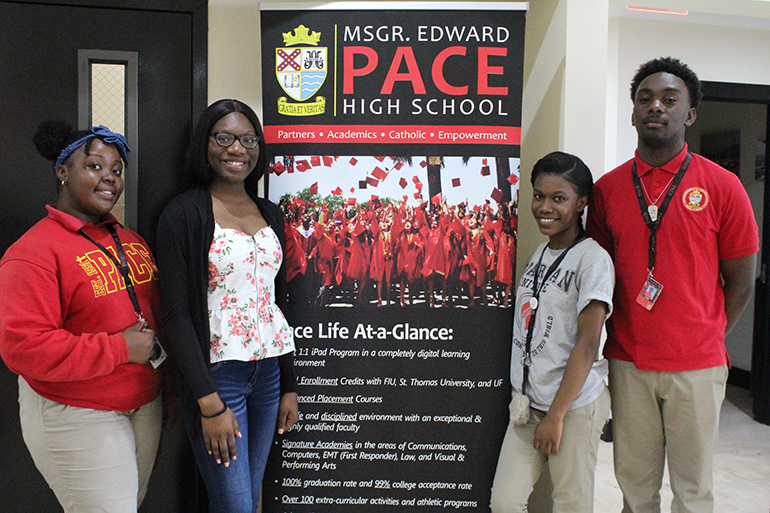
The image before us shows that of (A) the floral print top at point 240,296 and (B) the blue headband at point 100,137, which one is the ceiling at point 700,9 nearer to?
(A) the floral print top at point 240,296

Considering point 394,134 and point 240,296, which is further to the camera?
point 394,134

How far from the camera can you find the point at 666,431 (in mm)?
1772

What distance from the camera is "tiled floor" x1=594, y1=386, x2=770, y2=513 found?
8.93 ft

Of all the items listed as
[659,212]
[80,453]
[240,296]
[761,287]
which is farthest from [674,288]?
[761,287]

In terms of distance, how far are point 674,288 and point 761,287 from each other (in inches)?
127

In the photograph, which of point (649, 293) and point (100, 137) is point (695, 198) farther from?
point (100, 137)

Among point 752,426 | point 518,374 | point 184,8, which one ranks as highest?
point 184,8

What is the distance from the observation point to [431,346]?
198cm

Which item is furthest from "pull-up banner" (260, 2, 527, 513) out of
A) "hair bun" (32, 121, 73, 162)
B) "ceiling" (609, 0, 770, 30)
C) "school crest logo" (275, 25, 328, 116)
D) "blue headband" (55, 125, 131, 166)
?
"ceiling" (609, 0, 770, 30)

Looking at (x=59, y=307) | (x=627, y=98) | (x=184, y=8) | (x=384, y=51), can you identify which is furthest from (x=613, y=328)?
(x=627, y=98)

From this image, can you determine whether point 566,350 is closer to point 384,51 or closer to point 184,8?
point 384,51

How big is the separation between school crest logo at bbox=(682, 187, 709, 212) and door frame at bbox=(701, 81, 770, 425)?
269cm

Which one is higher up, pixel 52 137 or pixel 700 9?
pixel 700 9

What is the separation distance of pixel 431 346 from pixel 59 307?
1267 millimetres
